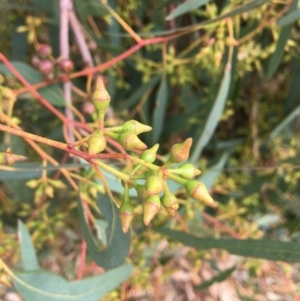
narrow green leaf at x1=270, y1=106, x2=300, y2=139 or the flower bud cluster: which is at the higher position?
the flower bud cluster

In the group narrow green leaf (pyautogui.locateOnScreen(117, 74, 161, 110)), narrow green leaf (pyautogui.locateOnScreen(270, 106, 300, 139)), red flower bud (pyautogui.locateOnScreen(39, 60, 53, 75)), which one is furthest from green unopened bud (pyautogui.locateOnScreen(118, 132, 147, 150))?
narrow green leaf (pyautogui.locateOnScreen(270, 106, 300, 139))

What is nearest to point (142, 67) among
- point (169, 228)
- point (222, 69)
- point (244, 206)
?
point (222, 69)

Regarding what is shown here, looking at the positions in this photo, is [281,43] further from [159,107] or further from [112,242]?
[112,242]

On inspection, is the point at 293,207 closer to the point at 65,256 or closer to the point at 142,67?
the point at 142,67

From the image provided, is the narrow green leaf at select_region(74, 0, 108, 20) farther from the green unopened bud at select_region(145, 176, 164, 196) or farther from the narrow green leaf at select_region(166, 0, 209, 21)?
the green unopened bud at select_region(145, 176, 164, 196)

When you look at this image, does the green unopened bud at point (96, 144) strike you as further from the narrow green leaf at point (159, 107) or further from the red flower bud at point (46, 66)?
the narrow green leaf at point (159, 107)

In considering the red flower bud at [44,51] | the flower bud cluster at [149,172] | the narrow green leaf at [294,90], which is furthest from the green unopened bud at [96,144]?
the narrow green leaf at [294,90]
